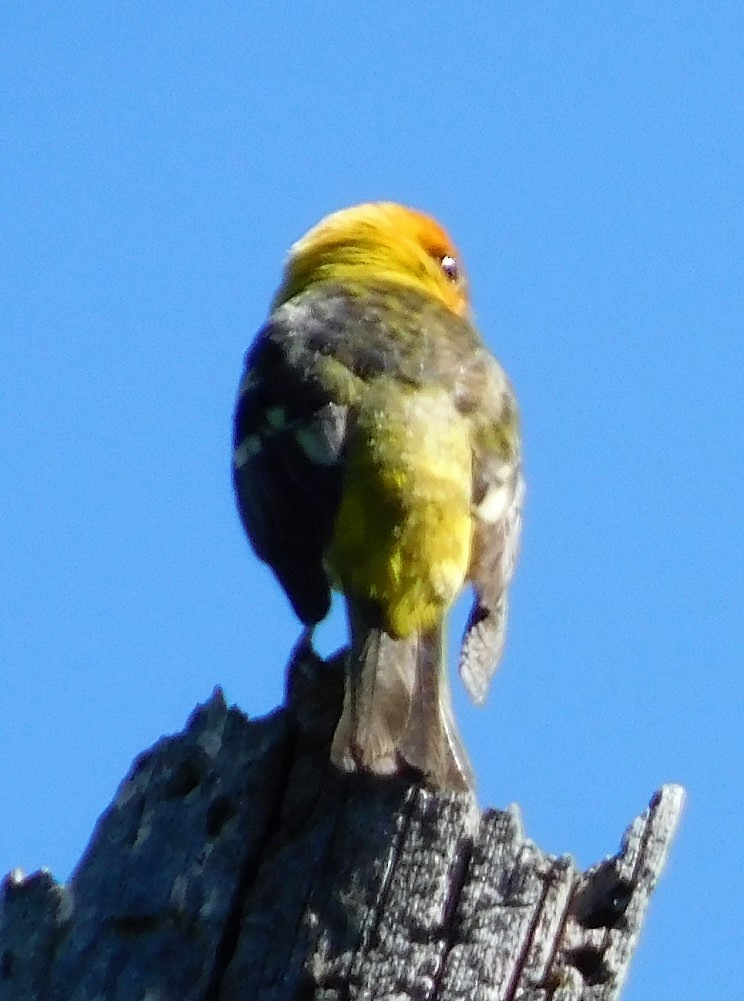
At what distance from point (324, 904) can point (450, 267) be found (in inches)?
191

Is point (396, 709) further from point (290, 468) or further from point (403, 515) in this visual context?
point (290, 468)

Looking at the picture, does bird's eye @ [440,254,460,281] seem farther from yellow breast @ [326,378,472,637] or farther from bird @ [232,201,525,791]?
yellow breast @ [326,378,472,637]

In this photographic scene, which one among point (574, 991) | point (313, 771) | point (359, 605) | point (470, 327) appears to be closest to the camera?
point (574, 991)

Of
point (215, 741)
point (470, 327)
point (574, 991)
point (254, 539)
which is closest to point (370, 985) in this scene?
point (574, 991)

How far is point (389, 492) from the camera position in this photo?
4.48 metres

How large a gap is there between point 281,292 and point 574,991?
451 cm

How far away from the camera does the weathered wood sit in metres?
2.70

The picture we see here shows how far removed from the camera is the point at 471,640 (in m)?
4.54

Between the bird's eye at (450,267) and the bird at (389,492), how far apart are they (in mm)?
1520

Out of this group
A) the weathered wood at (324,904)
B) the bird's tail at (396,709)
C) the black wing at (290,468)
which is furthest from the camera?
the black wing at (290,468)

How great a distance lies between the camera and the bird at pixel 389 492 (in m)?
3.98

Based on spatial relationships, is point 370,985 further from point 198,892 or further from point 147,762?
point 147,762

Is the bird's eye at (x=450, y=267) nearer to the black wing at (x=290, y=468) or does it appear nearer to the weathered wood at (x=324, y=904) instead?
the black wing at (x=290, y=468)

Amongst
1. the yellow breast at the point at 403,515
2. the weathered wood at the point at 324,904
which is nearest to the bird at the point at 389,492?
the yellow breast at the point at 403,515
